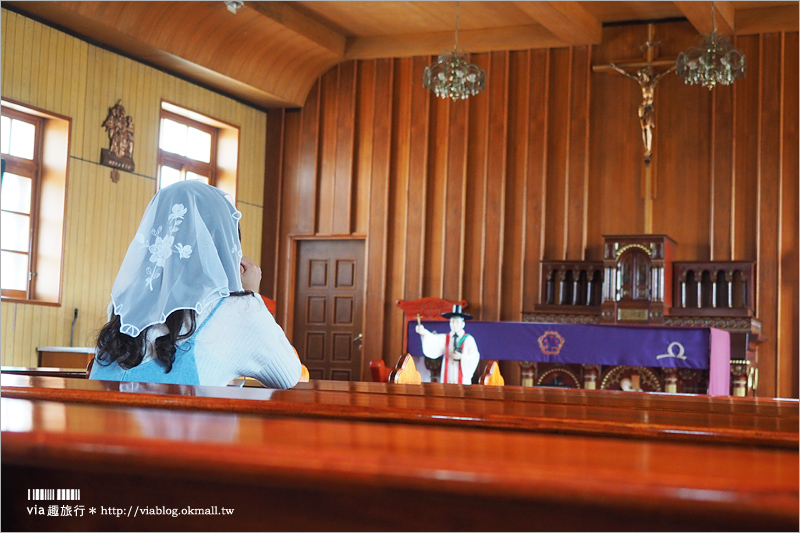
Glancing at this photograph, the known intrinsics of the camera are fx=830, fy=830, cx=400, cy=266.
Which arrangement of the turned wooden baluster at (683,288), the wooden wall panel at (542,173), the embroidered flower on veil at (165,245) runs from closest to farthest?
the embroidered flower on veil at (165,245)
the turned wooden baluster at (683,288)
the wooden wall panel at (542,173)

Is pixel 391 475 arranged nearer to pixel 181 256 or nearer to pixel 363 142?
pixel 181 256

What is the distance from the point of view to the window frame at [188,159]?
1060 centimetres

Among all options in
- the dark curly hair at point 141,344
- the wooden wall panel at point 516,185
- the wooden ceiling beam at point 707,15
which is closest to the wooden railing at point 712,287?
the wooden wall panel at point 516,185

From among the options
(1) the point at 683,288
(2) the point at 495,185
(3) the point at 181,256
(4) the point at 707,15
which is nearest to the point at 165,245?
(3) the point at 181,256

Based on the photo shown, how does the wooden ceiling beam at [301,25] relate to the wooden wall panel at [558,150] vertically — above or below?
above

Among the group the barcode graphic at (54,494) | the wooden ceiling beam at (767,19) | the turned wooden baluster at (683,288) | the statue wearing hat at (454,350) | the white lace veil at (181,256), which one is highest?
the wooden ceiling beam at (767,19)

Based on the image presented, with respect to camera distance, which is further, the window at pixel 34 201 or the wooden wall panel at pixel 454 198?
the wooden wall panel at pixel 454 198

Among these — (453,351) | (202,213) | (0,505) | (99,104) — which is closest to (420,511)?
(0,505)

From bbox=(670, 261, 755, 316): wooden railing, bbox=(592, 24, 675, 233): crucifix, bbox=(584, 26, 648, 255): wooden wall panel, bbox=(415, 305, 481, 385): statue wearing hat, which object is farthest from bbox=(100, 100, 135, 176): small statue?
bbox=(670, 261, 755, 316): wooden railing

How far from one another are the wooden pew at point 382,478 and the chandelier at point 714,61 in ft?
28.4

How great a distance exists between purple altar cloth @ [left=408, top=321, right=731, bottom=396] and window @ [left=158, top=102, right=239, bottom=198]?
4479 mm

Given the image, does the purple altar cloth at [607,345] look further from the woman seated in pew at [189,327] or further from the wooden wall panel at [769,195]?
the woman seated in pew at [189,327]

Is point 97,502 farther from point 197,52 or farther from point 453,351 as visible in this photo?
point 197,52

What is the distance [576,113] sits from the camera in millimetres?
10773
